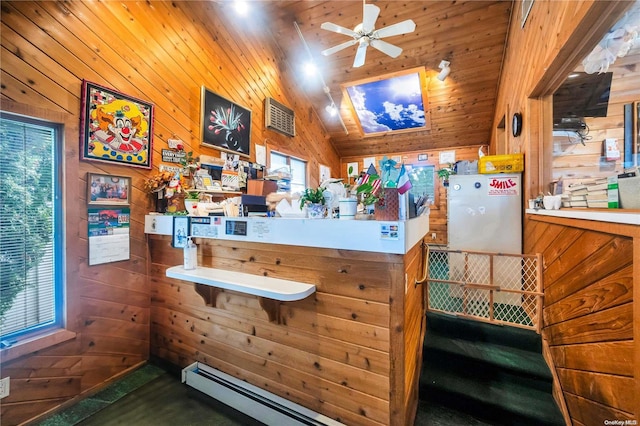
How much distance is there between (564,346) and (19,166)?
12.4 feet

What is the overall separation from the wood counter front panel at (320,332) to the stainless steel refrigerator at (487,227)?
1233mm

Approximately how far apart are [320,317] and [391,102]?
438 centimetres

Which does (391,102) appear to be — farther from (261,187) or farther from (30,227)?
(30,227)

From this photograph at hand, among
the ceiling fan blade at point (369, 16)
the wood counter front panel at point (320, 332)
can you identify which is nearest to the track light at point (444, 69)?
the ceiling fan blade at point (369, 16)

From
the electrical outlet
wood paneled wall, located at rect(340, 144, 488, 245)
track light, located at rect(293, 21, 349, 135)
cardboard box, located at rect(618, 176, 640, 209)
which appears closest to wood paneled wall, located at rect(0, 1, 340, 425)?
the electrical outlet

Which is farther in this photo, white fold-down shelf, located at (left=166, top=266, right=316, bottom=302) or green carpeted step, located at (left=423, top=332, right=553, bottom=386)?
green carpeted step, located at (left=423, top=332, right=553, bottom=386)

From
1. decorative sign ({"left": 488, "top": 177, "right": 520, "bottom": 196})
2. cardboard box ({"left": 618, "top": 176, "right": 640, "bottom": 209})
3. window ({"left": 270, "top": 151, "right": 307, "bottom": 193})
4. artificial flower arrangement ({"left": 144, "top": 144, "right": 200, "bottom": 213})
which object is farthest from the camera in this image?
window ({"left": 270, "top": 151, "right": 307, "bottom": 193})

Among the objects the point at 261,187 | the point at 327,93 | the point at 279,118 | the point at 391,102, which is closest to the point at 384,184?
the point at 261,187

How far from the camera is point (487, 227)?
2.74 m

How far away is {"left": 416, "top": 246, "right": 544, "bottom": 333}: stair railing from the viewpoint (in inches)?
81.0

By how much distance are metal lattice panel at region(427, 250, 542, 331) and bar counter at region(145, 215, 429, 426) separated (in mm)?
693

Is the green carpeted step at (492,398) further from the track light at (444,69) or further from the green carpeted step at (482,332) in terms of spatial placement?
the track light at (444,69)

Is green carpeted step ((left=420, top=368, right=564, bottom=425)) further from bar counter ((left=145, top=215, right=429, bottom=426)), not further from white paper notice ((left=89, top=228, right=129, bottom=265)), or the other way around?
white paper notice ((left=89, top=228, right=129, bottom=265))

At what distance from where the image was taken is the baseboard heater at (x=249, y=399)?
1.59m
